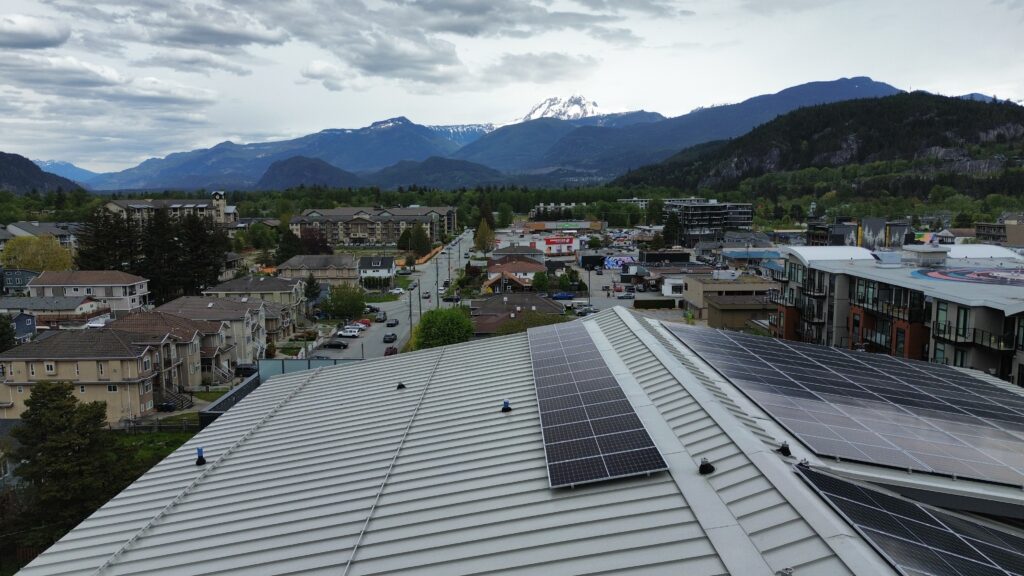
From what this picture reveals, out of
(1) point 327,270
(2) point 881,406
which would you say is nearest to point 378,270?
(1) point 327,270

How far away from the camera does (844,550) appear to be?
230 inches

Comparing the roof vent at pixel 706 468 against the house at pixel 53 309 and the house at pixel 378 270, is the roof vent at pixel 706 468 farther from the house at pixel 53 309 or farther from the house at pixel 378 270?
the house at pixel 378 270

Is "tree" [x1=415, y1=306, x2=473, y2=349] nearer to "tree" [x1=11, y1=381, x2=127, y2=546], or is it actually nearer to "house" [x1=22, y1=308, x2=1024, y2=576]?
"tree" [x1=11, y1=381, x2=127, y2=546]

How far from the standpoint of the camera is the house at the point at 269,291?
4669cm

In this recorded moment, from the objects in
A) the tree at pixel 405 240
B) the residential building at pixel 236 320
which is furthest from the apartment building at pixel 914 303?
the tree at pixel 405 240

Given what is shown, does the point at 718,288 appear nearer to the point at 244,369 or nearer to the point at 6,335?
the point at 244,369

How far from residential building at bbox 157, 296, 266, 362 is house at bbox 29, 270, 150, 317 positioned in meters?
9.37

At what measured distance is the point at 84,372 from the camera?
2734 centimetres

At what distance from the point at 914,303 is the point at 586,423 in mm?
16417

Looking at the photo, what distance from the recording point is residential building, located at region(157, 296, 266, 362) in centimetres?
3494

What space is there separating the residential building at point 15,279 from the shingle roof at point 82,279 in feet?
34.4

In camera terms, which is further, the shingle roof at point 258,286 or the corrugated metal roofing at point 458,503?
the shingle roof at point 258,286

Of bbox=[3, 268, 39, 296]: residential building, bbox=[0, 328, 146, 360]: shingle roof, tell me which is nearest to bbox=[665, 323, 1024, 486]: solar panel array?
bbox=[0, 328, 146, 360]: shingle roof

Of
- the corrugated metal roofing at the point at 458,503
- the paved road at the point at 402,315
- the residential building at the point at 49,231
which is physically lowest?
the paved road at the point at 402,315
